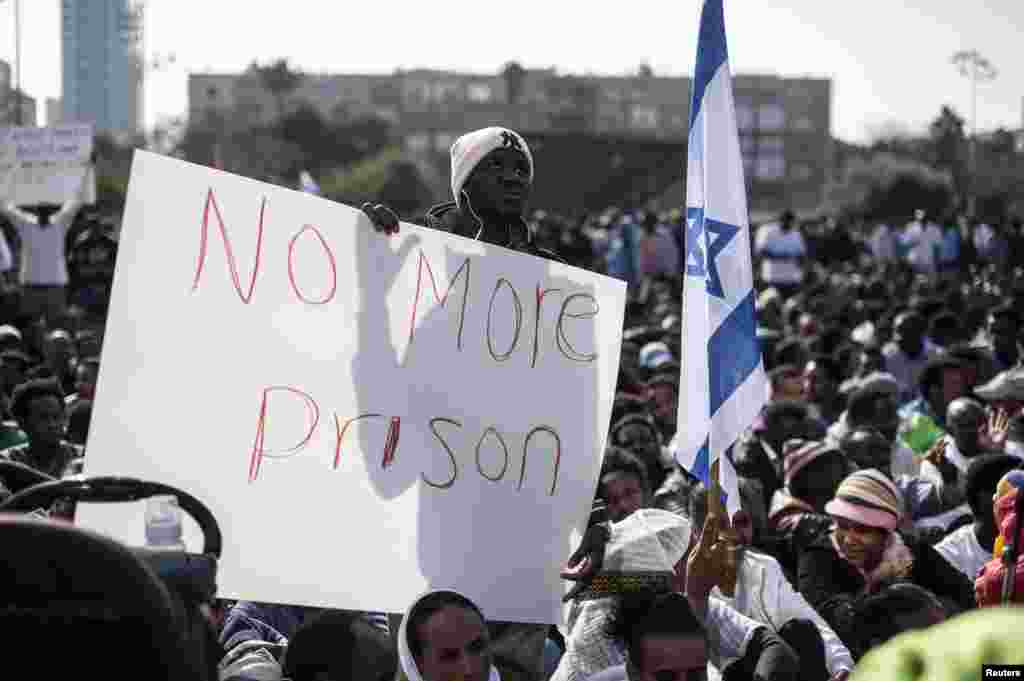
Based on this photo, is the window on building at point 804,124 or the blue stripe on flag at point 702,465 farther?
the window on building at point 804,124

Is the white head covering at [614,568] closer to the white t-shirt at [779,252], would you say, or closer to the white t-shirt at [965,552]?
the white t-shirt at [965,552]

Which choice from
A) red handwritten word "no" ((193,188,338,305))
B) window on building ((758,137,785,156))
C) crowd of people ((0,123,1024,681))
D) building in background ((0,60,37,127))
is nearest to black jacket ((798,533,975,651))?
crowd of people ((0,123,1024,681))

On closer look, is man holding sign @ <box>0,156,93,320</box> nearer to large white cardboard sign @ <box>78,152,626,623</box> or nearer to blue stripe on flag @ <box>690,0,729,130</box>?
blue stripe on flag @ <box>690,0,729,130</box>

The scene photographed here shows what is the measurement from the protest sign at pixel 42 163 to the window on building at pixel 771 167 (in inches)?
4826

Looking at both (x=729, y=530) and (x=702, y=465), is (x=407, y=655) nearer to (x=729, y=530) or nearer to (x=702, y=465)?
(x=729, y=530)

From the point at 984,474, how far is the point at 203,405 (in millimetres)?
3217

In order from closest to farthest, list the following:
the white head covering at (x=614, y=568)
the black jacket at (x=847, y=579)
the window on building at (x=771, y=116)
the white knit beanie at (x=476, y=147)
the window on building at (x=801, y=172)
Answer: the white head covering at (x=614, y=568), the white knit beanie at (x=476, y=147), the black jacket at (x=847, y=579), the window on building at (x=801, y=172), the window on building at (x=771, y=116)

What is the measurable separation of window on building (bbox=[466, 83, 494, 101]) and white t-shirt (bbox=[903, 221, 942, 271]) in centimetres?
12094

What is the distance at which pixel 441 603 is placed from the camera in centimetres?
405

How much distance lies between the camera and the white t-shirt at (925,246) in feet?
94.3

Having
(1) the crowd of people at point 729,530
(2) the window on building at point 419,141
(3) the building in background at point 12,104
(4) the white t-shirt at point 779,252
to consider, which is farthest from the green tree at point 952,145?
(2) the window on building at point 419,141

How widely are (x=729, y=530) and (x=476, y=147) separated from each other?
1183mm

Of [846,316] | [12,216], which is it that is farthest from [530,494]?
[846,316]

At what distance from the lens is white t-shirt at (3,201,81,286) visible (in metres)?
15.2
